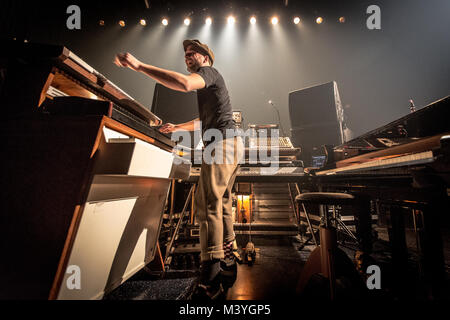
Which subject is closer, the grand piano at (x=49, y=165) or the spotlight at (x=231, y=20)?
the grand piano at (x=49, y=165)

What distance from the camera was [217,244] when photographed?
1304mm

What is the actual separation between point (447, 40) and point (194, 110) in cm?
505

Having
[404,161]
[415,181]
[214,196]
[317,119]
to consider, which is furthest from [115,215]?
[317,119]

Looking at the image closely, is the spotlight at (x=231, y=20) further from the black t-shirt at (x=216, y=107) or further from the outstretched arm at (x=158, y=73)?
the outstretched arm at (x=158, y=73)

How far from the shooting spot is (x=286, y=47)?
13.0 feet

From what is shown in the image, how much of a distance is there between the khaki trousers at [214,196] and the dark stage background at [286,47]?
2.63 metres

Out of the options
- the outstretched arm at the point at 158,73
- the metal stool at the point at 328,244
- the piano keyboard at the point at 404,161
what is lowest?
the metal stool at the point at 328,244

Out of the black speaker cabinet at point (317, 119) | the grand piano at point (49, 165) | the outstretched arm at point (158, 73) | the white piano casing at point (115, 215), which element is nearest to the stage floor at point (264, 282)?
the white piano casing at point (115, 215)

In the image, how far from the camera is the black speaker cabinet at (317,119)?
10.6 ft

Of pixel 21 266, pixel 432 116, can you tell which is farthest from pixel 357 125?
pixel 21 266

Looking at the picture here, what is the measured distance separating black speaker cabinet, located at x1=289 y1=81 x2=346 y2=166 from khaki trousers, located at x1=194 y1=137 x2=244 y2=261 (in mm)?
2401

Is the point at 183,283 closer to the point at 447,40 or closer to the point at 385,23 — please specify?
the point at 385,23

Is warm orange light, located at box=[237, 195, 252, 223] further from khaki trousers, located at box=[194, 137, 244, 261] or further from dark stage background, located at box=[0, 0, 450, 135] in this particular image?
dark stage background, located at box=[0, 0, 450, 135]

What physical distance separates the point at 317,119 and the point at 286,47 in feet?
6.16
